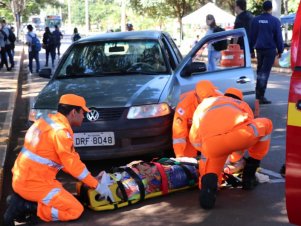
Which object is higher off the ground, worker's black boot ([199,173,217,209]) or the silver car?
the silver car

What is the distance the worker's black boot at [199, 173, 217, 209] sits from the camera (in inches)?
169

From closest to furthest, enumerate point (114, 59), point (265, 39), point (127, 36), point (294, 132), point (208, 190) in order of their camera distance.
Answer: point (294, 132)
point (208, 190)
point (114, 59)
point (127, 36)
point (265, 39)

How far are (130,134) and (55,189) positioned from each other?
1.20 metres

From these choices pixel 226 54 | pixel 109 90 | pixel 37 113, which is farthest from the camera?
pixel 226 54

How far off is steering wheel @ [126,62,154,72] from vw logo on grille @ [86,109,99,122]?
59.5 inches

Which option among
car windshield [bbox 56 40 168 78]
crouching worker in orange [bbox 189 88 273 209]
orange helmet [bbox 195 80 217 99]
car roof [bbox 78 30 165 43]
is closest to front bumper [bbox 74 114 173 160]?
orange helmet [bbox 195 80 217 99]

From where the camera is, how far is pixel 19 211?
4180 mm

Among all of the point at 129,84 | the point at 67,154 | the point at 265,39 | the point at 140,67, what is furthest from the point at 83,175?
the point at 265,39

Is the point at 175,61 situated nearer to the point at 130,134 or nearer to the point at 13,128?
the point at 130,134

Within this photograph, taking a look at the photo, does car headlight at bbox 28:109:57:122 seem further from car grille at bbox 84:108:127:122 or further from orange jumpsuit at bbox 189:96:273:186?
orange jumpsuit at bbox 189:96:273:186

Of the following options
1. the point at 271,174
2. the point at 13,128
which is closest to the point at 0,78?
the point at 13,128

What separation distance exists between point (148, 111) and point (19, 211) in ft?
5.92

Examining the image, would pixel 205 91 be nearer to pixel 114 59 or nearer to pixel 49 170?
pixel 49 170

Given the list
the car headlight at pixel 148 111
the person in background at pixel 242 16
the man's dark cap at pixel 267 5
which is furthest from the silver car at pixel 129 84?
the person in background at pixel 242 16
